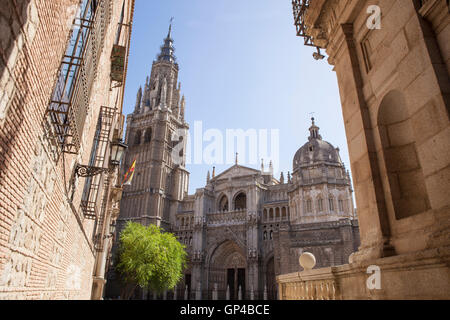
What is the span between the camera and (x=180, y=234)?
142ft

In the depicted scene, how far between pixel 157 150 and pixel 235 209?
15.3 m

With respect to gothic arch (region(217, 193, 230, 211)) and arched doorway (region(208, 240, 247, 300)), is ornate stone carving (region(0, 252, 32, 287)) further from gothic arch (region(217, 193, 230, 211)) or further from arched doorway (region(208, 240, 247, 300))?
gothic arch (region(217, 193, 230, 211))

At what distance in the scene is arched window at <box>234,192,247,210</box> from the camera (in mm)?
43250

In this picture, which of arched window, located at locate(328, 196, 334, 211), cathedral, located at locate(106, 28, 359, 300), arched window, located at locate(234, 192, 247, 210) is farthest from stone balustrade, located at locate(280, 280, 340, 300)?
arched window, located at locate(234, 192, 247, 210)

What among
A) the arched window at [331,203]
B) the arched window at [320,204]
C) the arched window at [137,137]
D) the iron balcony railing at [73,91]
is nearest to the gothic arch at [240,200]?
the arched window at [320,204]

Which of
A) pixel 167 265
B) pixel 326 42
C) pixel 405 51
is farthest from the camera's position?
pixel 167 265

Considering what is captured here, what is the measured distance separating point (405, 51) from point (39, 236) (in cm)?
607

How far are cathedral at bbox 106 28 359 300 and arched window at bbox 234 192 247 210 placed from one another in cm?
14

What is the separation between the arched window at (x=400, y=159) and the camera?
451 centimetres

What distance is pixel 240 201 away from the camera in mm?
43719

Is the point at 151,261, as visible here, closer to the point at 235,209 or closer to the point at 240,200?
the point at 235,209

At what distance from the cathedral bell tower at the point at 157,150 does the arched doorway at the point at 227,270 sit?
9.90m

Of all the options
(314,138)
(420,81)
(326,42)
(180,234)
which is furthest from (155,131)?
(420,81)
